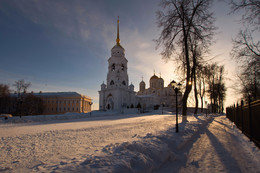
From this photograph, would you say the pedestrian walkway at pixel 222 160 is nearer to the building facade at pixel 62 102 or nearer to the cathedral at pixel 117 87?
the cathedral at pixel 117 87

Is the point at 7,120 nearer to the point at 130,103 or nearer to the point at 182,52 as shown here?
the point at 182,52

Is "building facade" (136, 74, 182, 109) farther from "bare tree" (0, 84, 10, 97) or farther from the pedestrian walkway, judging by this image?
the pedestrian walkway

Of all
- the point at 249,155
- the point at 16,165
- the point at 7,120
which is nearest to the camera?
the point at 16,165

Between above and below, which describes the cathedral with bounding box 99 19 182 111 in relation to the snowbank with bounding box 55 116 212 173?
above

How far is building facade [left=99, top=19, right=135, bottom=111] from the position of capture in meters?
44.9

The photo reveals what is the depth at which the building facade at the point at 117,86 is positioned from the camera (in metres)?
44.9

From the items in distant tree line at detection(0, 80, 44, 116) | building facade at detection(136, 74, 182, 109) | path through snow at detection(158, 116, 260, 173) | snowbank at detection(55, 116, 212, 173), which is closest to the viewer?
snowbank at detection(55, 116, 212, 173)

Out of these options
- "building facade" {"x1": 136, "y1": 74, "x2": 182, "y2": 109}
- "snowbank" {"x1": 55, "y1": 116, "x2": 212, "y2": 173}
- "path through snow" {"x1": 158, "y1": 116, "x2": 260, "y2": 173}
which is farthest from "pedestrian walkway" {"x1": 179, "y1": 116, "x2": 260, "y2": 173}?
"building facade" {"x1": 136, "y1": 74, "x2": 182, "y2": 109}

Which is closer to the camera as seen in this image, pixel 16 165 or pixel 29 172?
pixel 29 172

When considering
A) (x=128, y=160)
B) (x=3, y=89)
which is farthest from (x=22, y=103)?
(x=128, y=160)

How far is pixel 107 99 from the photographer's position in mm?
46281

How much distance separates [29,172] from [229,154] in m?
5.69

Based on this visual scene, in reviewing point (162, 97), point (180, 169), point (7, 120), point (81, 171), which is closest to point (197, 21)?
point (180, 169)

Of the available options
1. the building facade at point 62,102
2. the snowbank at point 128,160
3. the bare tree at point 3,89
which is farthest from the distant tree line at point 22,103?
the snowbank at point 128,160
